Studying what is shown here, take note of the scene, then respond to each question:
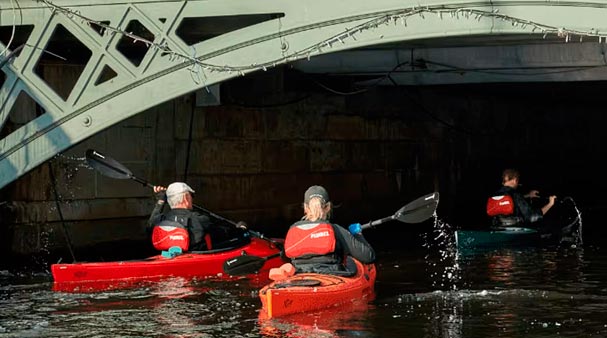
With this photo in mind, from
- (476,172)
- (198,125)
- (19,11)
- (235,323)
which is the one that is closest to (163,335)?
(235,323)

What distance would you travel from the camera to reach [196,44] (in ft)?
45.8

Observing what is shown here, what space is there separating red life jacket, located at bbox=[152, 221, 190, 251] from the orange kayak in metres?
3.08

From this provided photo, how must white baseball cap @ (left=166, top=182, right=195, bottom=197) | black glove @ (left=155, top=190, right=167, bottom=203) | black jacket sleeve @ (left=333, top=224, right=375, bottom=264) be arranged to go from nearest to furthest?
black jacket sleeve @ (left=333, top=224, right=375, bottom=264) < white baseball cap @ (left=166, top=182, right=195, bottom=197) < black glove @ (left=155, top=190, right=167, bottom=203)

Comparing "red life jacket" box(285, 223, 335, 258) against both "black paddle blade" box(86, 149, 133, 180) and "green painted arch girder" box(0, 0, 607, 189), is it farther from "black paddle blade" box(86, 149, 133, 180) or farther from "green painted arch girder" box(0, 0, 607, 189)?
"black paddle blade" box(86, 149, 133, 180)

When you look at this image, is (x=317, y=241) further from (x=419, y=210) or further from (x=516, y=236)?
(x=516, y=236)

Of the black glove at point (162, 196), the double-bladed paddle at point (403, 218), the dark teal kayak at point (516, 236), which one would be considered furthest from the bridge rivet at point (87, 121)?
the dark teal kayak at point (516, 236)

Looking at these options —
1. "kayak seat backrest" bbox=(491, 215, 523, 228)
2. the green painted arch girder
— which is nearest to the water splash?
"kayak seat backrest" bbox=(491, 215, 523, 228)

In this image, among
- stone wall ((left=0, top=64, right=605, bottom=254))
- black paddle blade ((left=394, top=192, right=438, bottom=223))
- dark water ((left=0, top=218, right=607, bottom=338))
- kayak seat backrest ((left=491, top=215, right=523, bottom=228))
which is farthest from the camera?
kayak seat backrest ((left=491, top=215, right=523, bottom=228))

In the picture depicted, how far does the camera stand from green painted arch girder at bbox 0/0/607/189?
12.9m

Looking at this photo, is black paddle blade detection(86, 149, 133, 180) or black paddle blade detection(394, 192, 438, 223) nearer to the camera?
black paddle blade detection(394, 192, 438, 223)

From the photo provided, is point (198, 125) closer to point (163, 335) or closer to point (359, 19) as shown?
point (359, 19)

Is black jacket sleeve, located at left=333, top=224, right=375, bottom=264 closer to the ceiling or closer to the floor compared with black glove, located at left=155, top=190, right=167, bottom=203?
closer to the floor

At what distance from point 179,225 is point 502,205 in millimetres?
6364

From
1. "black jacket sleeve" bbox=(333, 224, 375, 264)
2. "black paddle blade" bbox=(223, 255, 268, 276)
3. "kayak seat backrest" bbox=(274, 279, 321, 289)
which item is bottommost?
"kayak seat backrest" bbox=(274, 279, 321, 289)
